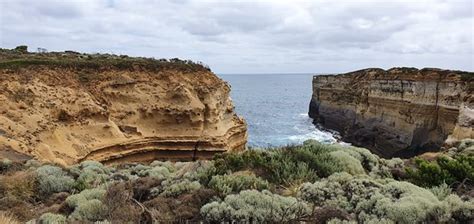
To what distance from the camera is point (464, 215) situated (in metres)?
6.57

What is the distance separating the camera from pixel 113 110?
26812mm

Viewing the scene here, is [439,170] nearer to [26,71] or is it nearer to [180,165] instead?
[180,165]

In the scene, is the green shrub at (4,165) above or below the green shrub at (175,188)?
below

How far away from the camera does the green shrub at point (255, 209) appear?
21.7ft

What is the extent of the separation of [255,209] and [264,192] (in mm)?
719

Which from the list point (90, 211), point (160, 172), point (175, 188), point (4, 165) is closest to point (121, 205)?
point (90, 211)

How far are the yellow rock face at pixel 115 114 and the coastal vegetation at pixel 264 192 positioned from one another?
10.2m

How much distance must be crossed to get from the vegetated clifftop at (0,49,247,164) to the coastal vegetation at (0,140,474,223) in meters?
10.3

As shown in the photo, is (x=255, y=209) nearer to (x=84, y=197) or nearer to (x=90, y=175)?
(x=84, y=197)

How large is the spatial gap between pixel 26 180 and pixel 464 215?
27.3 ft

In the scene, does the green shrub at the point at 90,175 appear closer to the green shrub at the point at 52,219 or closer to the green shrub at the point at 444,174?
the green shrub at the point at 52,219

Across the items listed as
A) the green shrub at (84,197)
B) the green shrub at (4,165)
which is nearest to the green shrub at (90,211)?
the green shrub at (84,197)

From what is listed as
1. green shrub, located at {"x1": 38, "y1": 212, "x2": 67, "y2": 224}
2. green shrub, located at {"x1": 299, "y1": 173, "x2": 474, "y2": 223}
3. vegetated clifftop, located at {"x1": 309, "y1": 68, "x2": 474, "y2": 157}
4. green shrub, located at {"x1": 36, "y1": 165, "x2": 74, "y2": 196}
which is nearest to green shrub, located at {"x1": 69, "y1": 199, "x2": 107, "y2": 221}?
green shrub, located at {"x1": 38, "y1": 212, "x2": 67, "y2": 224}

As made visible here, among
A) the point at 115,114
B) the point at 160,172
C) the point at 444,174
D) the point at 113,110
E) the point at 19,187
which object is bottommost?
the point at 115,114
